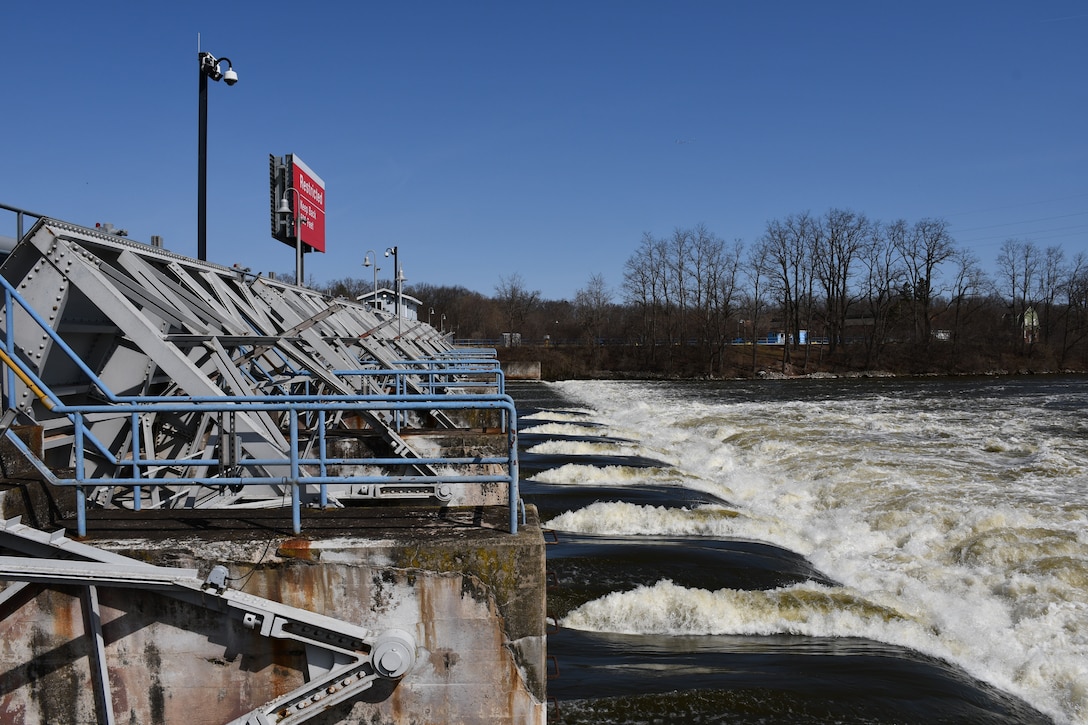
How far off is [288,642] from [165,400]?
219 centimetres

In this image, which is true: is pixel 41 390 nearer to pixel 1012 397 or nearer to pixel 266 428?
pixel 266 428

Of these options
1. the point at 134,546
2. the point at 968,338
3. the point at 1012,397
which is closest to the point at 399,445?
the point at 134,546

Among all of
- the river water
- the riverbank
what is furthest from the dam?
the riverbank

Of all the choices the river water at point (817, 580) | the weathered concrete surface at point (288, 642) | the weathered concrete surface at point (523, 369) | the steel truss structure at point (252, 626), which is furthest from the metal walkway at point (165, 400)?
the weathered concrete surface at point (523, 369)

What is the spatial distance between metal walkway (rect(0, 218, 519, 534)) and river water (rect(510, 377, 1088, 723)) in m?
2.58

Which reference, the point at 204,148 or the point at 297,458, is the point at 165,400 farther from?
the point at 204,148

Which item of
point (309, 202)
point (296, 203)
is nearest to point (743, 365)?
point (309, 202)

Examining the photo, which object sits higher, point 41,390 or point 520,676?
point 41,390

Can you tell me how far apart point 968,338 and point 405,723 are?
2921 inches

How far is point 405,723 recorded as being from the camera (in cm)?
492

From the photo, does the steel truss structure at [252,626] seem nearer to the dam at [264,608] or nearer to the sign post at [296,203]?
the dam at [264,608]

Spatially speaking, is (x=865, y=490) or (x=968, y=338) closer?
(x=865, y=490)

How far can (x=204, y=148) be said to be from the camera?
13.4 metres

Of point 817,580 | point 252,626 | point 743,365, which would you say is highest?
point 743,365
